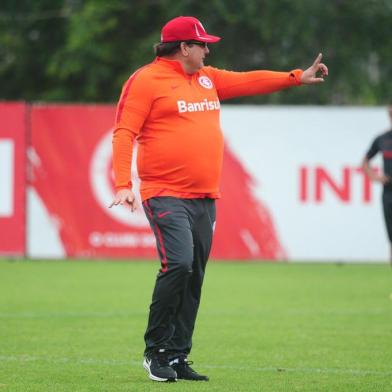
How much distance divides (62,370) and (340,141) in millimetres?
12370

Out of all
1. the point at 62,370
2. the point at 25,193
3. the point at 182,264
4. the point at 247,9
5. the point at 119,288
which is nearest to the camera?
the point at 182,264

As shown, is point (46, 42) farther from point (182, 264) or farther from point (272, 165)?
point (182, 264)

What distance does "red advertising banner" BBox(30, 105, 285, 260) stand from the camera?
1997 centimetres

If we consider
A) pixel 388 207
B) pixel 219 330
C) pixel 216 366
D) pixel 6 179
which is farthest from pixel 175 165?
pixel 6 179

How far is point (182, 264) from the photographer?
7812mm

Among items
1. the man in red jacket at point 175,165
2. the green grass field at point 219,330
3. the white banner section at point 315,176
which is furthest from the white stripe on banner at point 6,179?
the man in red jacket at point 175,165

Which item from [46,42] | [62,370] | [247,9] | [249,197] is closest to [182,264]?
[62,370]

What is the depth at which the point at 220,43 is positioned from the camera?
29875 millimetres

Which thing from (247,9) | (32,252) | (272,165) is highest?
(247,9)

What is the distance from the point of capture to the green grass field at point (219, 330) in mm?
8094

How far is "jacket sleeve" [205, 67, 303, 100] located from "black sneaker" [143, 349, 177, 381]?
5.86 ft

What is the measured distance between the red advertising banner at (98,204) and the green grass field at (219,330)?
1.73 meters

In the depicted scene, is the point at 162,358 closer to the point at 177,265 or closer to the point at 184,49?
the point at 177,265

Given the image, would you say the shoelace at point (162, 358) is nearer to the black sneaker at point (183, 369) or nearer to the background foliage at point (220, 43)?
the black sneaker at point (183, 369)
